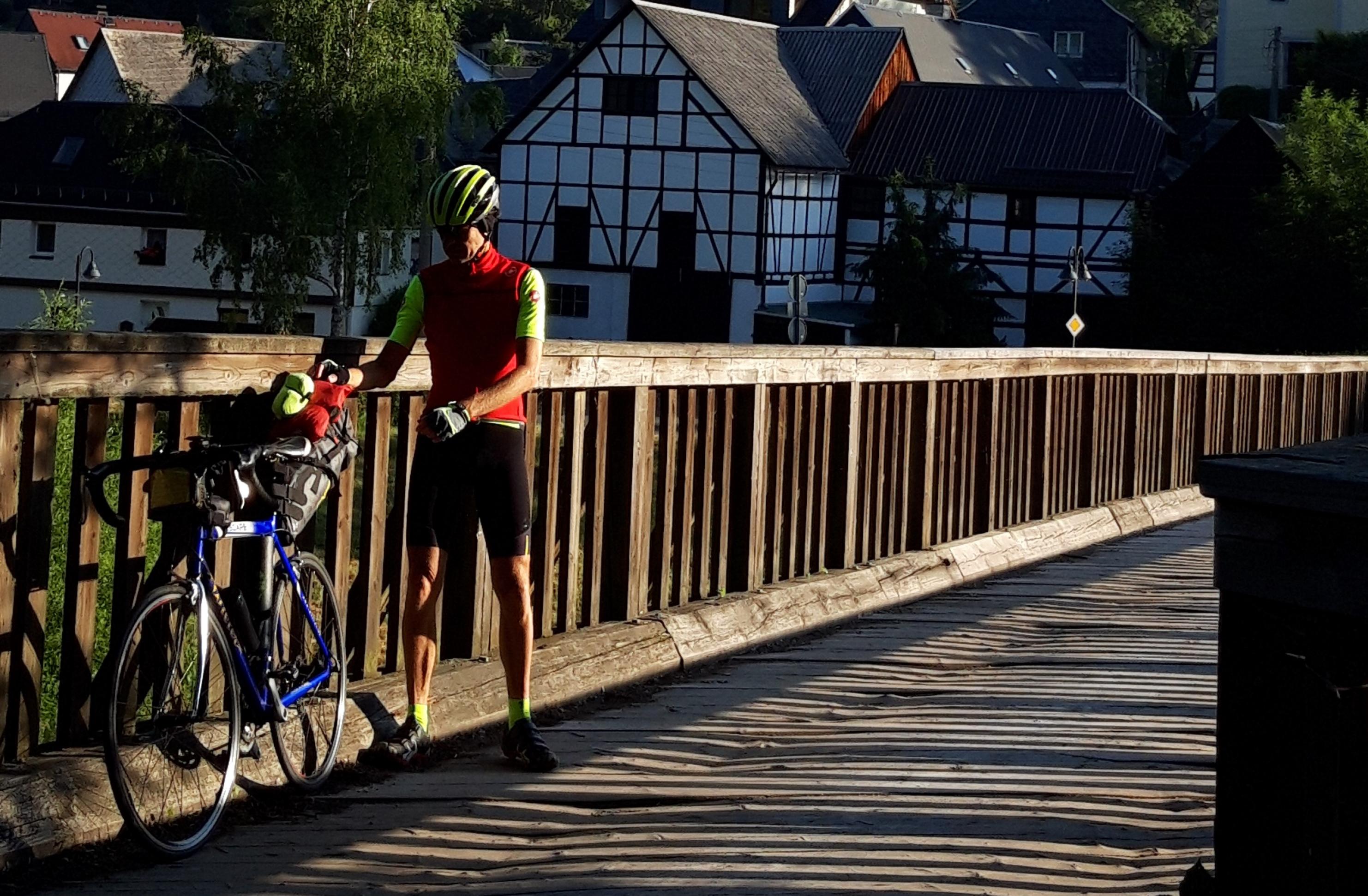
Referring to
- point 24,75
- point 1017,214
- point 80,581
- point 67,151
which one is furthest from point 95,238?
point 80,581

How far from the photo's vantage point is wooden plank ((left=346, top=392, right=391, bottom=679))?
5.85 meters

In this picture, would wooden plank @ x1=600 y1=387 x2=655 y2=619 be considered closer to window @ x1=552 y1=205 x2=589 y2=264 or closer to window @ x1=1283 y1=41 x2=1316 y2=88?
window @ x1=552 y1=205 x2=589 y2=264

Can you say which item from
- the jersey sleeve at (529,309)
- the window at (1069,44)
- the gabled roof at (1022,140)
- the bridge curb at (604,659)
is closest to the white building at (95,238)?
the gabled roof at (1022,140)

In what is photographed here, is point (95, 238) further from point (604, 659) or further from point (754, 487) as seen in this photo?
point (604, 659)

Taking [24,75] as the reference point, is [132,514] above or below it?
below

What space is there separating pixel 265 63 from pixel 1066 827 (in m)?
46.1

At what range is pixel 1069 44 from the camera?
9419cm

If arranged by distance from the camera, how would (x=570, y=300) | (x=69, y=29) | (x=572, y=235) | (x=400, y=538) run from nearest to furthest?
(x=400, y=538)
(x=572, y=235)
(x=570, y=300)
(x=69, y=29)

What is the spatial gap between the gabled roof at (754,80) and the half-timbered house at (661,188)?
0.24ft

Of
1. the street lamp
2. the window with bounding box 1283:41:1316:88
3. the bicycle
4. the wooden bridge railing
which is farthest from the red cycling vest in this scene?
the window with bounding box 1283:41:1316:88

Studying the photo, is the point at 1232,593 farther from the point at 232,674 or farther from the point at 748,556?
the point at 748,556

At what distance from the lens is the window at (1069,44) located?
93.8 meters

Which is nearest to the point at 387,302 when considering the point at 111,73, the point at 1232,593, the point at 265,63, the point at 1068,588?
the point at 265,63

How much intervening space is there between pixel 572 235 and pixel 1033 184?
12.4 metres
